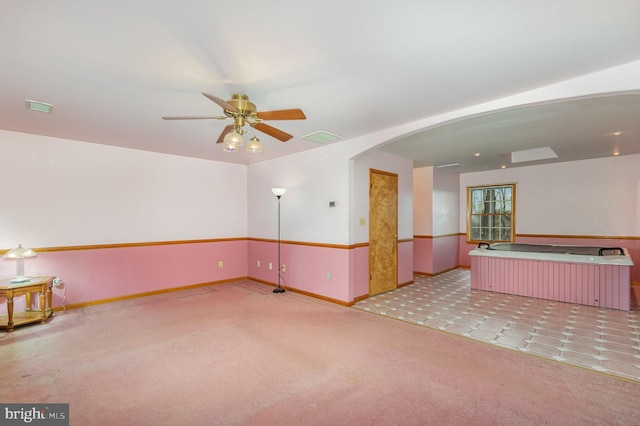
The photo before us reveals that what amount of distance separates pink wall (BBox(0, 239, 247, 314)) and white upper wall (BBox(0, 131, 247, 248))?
0.20 m

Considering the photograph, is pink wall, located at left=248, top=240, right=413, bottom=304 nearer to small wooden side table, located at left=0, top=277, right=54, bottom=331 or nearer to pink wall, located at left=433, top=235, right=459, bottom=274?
pink wall, located at left=433, top=235, right=459, bottom=274

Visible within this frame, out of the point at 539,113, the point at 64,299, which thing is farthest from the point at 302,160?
the point at 64,299

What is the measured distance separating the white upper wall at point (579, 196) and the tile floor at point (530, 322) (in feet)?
8.47

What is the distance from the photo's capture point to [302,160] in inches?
204

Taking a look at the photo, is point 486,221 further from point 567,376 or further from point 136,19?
point 136,19

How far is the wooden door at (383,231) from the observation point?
16.2 ft

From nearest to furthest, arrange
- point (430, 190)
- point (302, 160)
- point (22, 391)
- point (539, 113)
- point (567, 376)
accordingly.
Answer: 1. point (22, 391)
2. point (567, 376)
3. point (539, 113)
4. point (302, 160)
5. point (430, 190)

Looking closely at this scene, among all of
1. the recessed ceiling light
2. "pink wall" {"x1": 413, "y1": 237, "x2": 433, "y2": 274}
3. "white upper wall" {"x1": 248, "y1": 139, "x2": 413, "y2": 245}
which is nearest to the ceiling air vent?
"white upper wall" {"x1": 248, "y1": 139, "x2": 413, "y2": 245}

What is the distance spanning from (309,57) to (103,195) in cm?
426

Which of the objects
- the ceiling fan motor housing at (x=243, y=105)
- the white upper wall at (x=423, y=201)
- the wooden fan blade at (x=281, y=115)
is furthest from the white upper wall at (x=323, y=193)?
the ceiling fan motor housing at (x=243, y=105)

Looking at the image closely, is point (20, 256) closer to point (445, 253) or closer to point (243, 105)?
point (243, 105)

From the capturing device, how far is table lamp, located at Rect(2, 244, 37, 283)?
11.8 feet

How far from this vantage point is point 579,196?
6.04 metres

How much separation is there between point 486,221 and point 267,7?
7.39 meters
